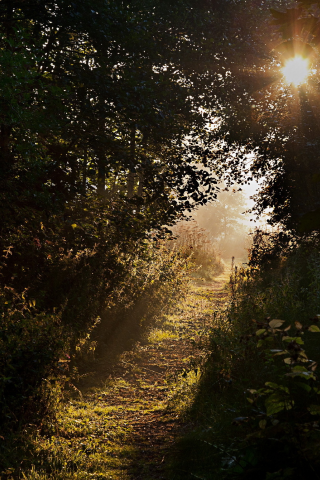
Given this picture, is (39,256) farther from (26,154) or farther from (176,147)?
(176,147)

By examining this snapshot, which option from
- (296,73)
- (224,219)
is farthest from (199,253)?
(224,219)

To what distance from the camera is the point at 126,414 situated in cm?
489

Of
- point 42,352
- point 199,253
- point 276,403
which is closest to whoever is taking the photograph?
point 276,403

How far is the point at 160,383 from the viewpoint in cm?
595

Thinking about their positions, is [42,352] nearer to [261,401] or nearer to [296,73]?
[261,401]

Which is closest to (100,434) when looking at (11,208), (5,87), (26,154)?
(11,208)

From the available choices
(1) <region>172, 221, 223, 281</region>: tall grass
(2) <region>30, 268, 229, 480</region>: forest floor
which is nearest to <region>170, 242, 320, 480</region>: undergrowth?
(2) <region>30, 268, 229, 480</region>: forest floor

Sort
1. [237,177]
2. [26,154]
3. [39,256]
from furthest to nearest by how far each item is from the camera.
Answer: [237,177], [39,256], [26,154]

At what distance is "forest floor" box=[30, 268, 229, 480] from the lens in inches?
140

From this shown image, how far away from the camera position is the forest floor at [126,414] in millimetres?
3549

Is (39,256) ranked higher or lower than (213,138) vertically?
lower

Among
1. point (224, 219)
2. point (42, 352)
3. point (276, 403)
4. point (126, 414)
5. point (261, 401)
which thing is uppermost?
point (224, 219)

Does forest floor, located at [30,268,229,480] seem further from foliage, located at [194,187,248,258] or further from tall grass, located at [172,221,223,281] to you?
foliage, located at [194,187,248,258]

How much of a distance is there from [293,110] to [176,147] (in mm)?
2437
